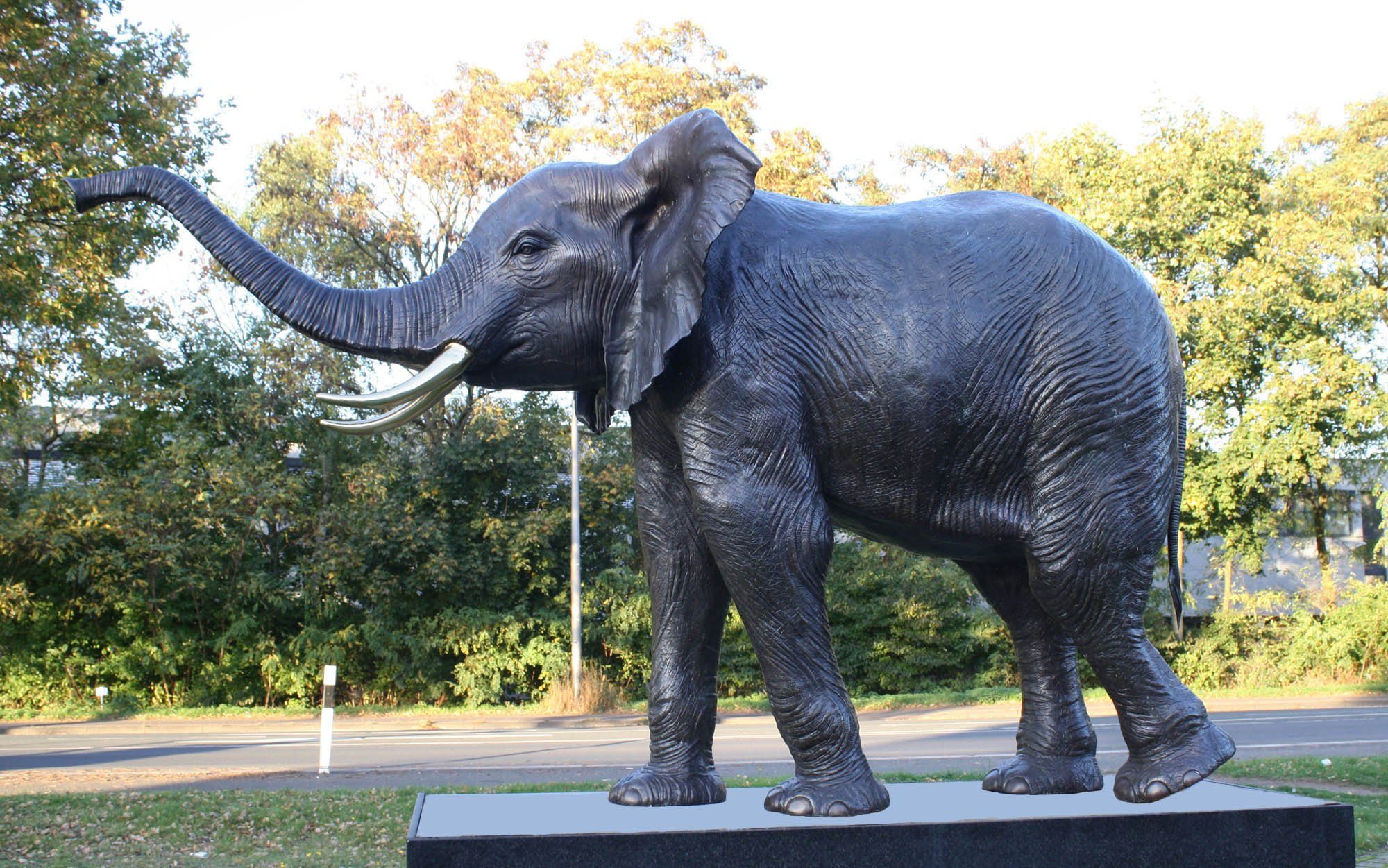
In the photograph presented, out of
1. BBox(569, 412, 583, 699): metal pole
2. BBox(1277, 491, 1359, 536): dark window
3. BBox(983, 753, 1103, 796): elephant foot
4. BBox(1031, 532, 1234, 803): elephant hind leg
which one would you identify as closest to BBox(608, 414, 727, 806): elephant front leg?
BBox(983, 753, 1103, 796): elephant foot

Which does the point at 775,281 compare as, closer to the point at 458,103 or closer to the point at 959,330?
the point at 959,330

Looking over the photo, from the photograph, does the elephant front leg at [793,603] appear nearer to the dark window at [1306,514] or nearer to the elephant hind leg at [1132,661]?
the elephant hind leg at [1132,661]

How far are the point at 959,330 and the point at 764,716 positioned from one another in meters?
15.7

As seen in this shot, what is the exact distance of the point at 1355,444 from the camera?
2292 cm

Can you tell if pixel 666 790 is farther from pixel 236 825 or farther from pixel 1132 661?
pixel 236 825

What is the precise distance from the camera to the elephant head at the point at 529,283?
11.5 ft

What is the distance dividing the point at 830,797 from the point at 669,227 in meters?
1.68

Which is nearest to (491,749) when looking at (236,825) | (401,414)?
(236,825)

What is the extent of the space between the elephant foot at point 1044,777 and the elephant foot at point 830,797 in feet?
2.15

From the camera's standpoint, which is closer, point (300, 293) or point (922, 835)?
point (922, 835)

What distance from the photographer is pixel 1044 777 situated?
13.2 ft

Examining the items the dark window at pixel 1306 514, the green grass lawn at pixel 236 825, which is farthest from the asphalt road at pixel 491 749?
the dark window at pixel 1306 514

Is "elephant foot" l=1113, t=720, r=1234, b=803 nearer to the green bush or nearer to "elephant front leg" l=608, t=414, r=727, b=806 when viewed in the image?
"elephant front leg" l=608, t=414, r=727, b=806

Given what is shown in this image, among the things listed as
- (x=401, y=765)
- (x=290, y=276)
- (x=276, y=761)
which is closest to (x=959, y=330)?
(x=290, y=276)
